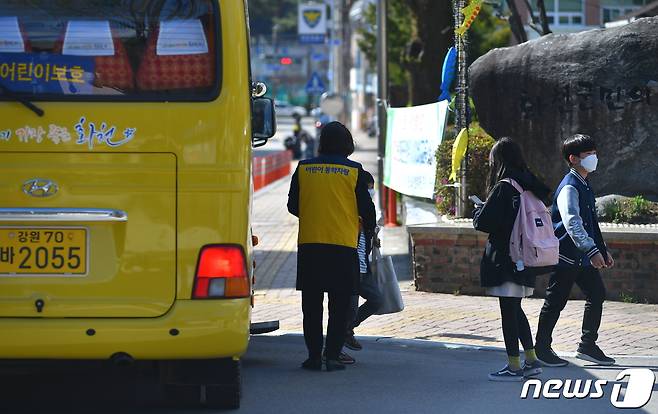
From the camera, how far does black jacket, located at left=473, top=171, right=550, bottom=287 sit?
27.5ft

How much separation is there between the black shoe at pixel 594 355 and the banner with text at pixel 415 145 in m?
5.20

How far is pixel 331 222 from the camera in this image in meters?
8.66

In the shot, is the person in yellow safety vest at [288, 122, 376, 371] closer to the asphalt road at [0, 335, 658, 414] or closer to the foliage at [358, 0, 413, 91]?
the asphalt road at [0, 335, 658, 414]

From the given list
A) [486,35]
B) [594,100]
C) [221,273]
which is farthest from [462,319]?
[486,35]

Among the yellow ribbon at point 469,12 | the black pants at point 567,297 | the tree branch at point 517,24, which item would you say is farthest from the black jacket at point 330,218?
the tree branch at point 517,24

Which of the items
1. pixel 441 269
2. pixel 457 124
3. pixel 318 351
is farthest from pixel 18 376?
pixel 457 124

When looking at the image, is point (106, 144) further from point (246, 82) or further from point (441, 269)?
point (441, 269)

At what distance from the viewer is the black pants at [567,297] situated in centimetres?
906

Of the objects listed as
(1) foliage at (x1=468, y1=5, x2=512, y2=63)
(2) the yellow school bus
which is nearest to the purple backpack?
(2) the yellow school bus

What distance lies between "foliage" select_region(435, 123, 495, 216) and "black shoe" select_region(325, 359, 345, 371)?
5399 millimetres

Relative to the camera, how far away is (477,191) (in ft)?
47.2

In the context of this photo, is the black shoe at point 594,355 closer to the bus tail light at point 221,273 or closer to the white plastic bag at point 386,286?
the white plastic bag at point 386,286

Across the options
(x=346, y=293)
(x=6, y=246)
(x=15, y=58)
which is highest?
(x=15, y=58)

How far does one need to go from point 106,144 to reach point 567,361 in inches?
161
